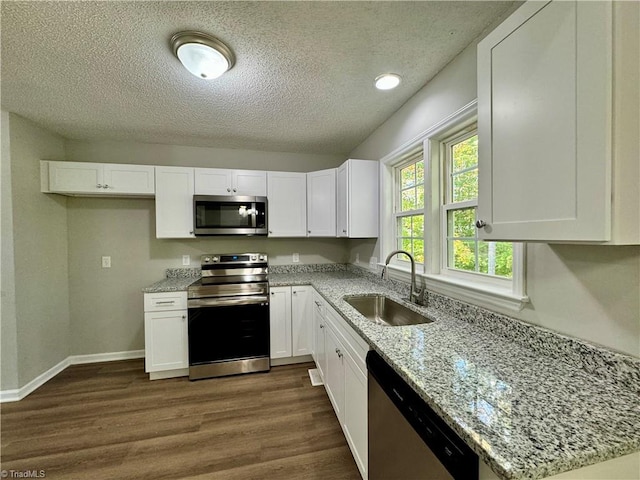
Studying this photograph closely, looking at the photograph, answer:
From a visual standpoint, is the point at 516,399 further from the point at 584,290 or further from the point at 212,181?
the point at 212,181

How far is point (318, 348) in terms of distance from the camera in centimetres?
240

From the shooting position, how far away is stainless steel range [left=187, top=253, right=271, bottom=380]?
2.46 m

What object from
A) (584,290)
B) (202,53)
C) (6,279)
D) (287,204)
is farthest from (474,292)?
(6,279)

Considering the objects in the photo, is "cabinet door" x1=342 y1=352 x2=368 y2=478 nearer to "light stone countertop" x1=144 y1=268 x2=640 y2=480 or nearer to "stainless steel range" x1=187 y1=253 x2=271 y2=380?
"light stone countertop" x1=144 y1=268 x2=640 y2=480

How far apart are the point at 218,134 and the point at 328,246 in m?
1.88

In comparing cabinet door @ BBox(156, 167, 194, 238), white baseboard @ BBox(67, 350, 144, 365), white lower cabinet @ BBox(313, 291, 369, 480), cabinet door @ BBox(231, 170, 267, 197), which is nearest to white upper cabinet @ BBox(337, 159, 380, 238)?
white lower cabinet @ BBox(313, 291, 369, 480)

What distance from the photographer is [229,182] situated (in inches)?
112

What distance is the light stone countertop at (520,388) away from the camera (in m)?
0.59

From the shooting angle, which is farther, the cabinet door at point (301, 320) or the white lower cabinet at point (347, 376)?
the cabinet door at point (301, 320)

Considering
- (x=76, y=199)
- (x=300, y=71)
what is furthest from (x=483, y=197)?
(x=76, y=199)

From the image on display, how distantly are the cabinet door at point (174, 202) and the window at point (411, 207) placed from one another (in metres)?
2.20

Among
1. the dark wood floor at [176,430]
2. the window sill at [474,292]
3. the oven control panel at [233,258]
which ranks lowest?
the dark wood floor at [176,430]

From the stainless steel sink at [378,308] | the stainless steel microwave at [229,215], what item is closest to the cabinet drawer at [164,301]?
the stainless steel microwave at [229,215]

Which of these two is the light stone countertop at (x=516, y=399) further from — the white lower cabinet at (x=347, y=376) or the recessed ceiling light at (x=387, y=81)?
the recessed ceiling light at (x=387, y=81)
